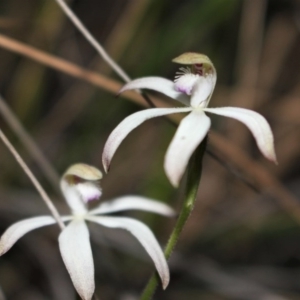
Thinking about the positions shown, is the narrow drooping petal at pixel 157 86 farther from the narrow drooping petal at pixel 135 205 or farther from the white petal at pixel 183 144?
the narrow drooping petal at pixel 135 205

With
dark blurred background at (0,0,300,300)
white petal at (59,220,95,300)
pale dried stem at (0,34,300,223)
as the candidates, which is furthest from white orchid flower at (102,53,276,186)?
dark blurred background at (0,0,300,300)

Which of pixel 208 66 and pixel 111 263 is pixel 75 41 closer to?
pixel 111 263

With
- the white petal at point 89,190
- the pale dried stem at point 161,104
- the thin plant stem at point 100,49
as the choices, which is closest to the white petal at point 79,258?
the white petal at point 89,190

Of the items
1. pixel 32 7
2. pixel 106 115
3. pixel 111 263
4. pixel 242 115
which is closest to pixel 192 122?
pixel 242 115

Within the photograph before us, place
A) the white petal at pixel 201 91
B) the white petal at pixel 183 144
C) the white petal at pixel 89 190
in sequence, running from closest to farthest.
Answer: the white petal at pixel 183 144 → the white petal at pixel 201 91 → the white petal at pixel 89 190

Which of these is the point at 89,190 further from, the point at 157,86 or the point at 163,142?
the point at 163,142
